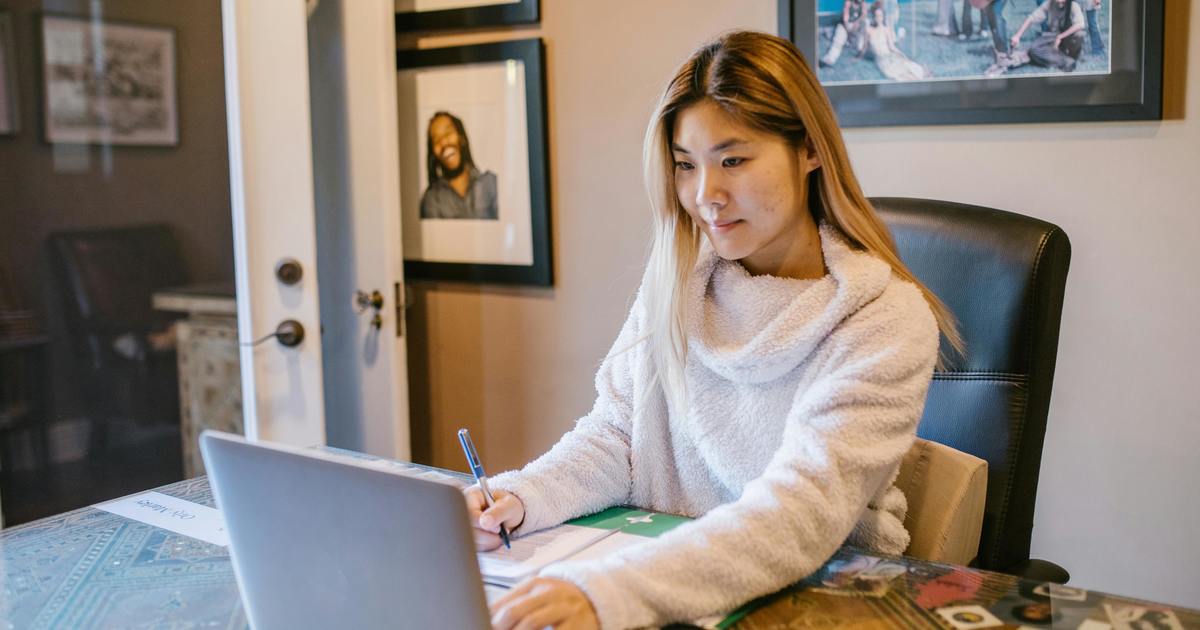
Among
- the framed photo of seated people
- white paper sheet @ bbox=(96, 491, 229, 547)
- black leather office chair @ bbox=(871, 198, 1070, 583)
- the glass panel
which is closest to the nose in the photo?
black leather office chair @ bbox=(871, 198, 1070, 583)

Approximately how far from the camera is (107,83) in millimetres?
2436

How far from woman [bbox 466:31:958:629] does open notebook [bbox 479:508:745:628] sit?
0.02m

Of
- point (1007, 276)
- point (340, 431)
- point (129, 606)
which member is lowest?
point (340, 431)

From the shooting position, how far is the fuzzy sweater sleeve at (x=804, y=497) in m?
1.03

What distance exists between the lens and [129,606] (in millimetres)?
1164

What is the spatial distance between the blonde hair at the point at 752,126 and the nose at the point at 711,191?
71 mm

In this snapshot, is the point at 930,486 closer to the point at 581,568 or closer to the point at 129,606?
the point at 581,568

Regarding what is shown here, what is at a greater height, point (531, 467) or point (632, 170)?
point (632, 170)

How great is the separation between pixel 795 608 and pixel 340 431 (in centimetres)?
208

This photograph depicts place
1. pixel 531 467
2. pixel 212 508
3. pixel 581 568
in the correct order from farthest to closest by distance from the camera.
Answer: pixel 212 508
pixel 531 467
pixel 581 568

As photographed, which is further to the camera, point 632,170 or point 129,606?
point 632,170

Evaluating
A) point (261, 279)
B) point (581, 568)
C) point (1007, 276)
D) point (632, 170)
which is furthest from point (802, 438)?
point (261, 279)

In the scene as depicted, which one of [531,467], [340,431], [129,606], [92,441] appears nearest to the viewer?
[129,606]

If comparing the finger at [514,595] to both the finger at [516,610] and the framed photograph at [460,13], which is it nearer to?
the finger at [516,610]
